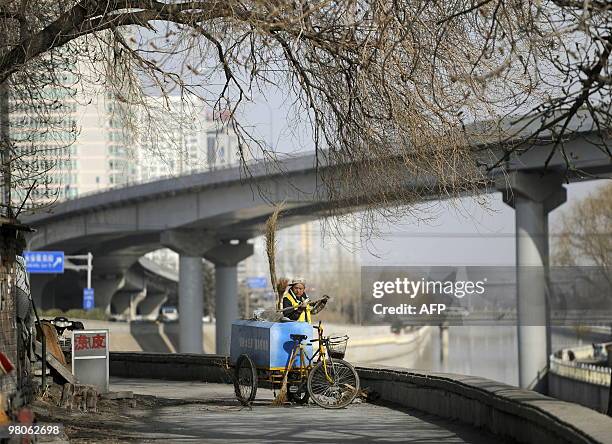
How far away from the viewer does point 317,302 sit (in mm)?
17078

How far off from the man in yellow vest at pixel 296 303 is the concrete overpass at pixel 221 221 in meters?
16.6

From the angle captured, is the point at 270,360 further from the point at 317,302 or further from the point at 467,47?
the point at 467,47

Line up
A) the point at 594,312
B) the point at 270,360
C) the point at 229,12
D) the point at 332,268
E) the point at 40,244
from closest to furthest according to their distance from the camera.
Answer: the point at 229,12 < the point at 270,360 < the point at 594,312 < the point at 40,244 < the point at 332,268

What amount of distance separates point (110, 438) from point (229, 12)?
4.72 m

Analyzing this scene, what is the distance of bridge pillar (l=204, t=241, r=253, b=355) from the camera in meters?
75.9

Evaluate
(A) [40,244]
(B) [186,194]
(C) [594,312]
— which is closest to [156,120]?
(C) [594,312]

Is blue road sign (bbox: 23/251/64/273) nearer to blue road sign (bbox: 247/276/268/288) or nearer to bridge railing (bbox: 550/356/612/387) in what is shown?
bridge railing (bbox: 550/356/612/387)

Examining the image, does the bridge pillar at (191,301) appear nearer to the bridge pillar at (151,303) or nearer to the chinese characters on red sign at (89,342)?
the chinese characters on red sign at (89,342)

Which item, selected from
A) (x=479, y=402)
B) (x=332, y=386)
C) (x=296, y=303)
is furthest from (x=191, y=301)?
(x=479, y=402)

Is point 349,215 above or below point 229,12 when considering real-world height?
below

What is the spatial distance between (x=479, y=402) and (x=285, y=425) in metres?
2.30

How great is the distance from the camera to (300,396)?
16.4m

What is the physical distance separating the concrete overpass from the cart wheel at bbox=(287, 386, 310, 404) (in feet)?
57.3

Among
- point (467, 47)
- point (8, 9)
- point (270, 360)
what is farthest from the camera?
point (270, 360)
